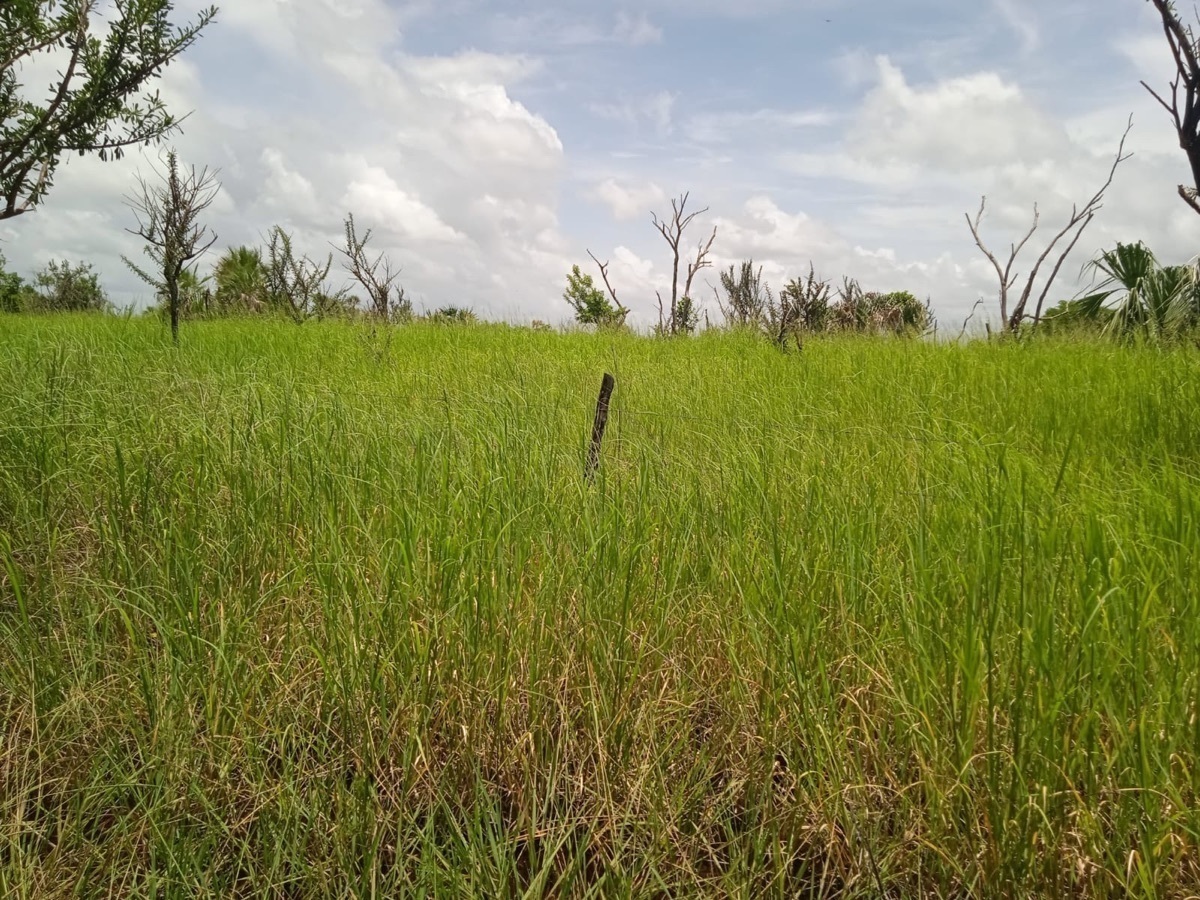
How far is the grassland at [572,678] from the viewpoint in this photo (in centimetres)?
140

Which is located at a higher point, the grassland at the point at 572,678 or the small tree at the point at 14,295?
the small tree at the point at 14,295

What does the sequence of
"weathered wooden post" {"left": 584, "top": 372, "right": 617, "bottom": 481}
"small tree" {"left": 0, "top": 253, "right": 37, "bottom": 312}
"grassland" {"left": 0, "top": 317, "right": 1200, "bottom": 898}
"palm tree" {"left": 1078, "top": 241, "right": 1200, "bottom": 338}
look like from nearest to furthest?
"grassland" {"left": 0, "top": 317, "right": 1200, "bottom": 898} → "weathered wooden post" {"left": 584, "top": 372, "right": 617, "bottom": 481} → "palm tree" {"left": 1078, "top": 241, "right": 1200, "bottom": 338} → "small tree" {"left": 0, "top": 253, "right": 37, "bottom": 312}

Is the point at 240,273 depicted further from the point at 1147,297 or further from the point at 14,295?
the point at 1147,297

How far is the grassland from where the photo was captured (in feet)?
4.61

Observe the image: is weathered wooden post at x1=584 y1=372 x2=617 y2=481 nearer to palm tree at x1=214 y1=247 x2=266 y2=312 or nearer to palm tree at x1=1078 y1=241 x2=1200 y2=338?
palm tree at x1=1078 y1=241 x2=1200 y2=338

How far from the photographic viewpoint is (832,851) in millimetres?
1469

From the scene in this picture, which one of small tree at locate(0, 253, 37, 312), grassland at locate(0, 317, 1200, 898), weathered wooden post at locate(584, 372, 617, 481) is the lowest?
Result: grassland at locate(0, 317, 1200, 898)

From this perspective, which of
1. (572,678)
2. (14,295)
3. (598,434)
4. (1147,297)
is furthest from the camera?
(14,295)

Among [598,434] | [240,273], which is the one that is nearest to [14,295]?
[240,273]

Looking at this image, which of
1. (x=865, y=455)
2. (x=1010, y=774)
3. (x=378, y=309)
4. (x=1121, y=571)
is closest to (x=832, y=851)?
(x=1010, y=774)

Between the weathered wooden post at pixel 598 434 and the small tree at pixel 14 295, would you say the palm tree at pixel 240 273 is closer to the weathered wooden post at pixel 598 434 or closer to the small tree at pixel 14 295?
the small tree at pixel 14 295

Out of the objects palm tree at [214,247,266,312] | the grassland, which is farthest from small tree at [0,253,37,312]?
the grassland

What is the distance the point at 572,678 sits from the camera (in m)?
1.84

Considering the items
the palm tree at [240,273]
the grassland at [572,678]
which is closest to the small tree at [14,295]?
the palm tree at [240,273]
